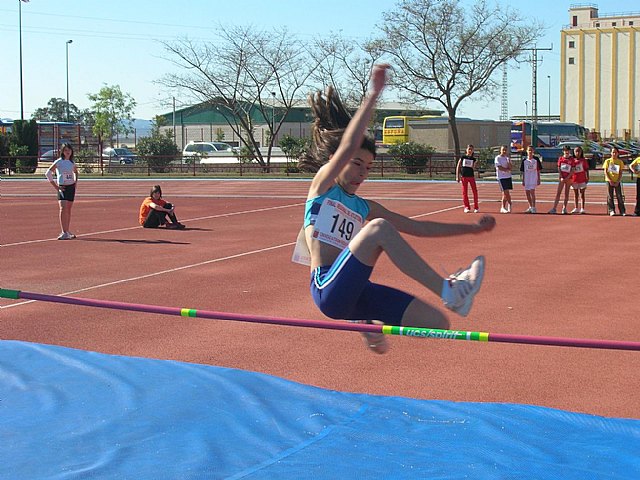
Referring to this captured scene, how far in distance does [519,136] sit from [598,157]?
65.3 feet

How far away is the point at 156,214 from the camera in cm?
1698

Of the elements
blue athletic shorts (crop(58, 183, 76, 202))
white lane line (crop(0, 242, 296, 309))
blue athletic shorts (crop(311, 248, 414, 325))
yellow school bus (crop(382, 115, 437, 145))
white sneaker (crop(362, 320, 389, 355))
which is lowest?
white lane line (crop(0, 242, 296, 309))

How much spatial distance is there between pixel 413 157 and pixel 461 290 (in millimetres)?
33047

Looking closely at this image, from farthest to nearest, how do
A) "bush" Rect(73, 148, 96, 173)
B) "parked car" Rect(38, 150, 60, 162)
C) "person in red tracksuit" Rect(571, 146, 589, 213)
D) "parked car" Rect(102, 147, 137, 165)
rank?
"parked car" Rect(38, 150, 60, 162) → "parked car" Rect(102, 147, 137, 165) → "bush" Rect(73, 148, 96, 173) → "person in red tracksuit" Rect(571, 146, 589, 213)

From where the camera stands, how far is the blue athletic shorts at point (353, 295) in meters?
4.11

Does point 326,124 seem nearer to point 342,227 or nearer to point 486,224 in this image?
→ point 342,227

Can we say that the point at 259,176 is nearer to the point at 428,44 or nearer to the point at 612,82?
the point at 428,44

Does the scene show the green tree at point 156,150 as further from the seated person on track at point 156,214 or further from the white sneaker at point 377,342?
the white sneaker at point 377,342

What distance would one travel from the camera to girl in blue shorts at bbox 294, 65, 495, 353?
4.09 meters

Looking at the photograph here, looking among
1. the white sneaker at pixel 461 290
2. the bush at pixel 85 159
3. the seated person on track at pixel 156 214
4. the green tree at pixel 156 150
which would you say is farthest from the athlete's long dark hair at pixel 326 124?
the bush at pixel 85 159

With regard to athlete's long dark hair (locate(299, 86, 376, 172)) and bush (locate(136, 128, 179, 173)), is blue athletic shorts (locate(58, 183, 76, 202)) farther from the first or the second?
bush (locate(136, 128, 179, 173))

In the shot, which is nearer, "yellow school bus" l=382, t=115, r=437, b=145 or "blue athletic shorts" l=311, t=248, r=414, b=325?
"blue athletic shorts" l=311, t=248, r=414, b=325

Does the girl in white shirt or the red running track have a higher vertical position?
the girl in white shirt

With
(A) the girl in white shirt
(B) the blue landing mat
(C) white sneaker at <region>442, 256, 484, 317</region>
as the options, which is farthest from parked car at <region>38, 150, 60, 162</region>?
(C) white sneaker at <region>442, 256, 484, 317</region>
